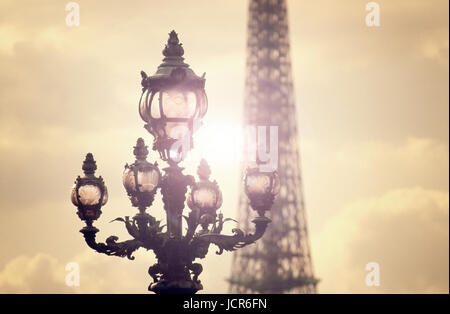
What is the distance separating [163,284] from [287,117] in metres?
64.4

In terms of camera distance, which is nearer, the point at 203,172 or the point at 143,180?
the point at 143,180

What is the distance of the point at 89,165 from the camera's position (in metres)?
27.4

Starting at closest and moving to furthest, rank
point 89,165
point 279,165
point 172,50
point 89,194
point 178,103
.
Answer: point 178,103 → point 89,194 → point 89,165 → point 172,50 → point 279,165

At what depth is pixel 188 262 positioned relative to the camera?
27391mm

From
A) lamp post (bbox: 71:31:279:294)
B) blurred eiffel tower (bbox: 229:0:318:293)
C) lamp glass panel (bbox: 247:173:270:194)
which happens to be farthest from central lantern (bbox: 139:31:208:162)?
blurred eiffel tower (bbox: 229:0:318:293)

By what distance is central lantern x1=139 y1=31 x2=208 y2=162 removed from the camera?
1069 inches

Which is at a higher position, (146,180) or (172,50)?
(172,50)

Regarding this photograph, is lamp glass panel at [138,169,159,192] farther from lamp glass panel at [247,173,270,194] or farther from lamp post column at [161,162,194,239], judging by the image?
lamp glass panel at [247,173,270,194]

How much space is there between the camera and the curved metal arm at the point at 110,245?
89.0 ft

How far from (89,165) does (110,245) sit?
4.43ft

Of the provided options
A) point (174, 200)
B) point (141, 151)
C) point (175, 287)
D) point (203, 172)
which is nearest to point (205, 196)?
point (203, 172)

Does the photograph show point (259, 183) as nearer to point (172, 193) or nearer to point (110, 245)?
point (172, 193)

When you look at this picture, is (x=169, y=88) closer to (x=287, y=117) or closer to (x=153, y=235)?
(x=153, y=235)
